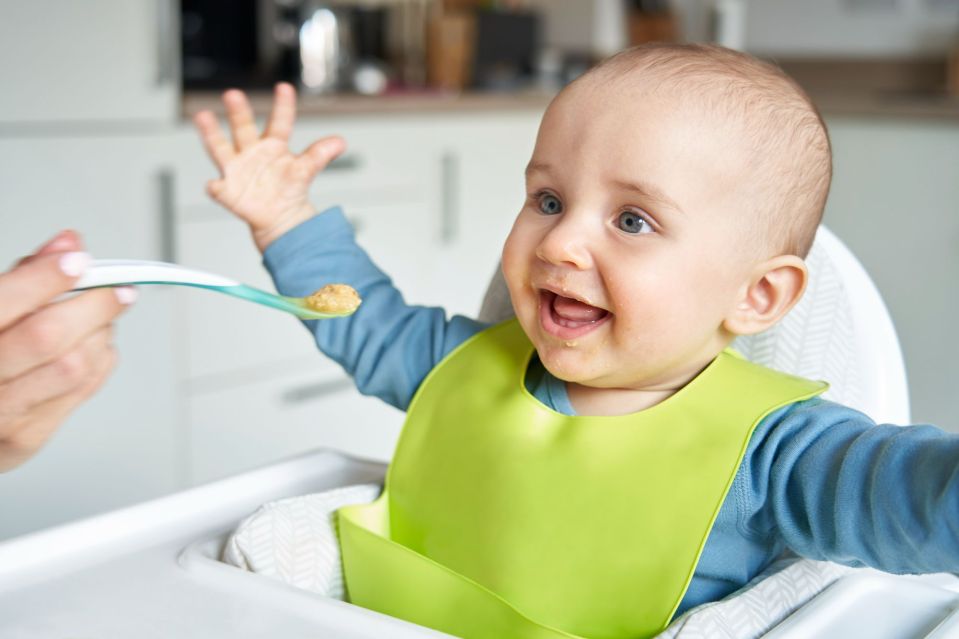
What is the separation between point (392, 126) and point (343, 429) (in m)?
0.66

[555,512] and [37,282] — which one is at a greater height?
[37,282]

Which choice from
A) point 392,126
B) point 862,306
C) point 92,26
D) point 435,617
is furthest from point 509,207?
point 435,617

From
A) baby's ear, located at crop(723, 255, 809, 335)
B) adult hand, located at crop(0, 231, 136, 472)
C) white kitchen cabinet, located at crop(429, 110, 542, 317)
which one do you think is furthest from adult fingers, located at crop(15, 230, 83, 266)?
white kitchen cabinet, located at crop(429, 110, 542, 317)

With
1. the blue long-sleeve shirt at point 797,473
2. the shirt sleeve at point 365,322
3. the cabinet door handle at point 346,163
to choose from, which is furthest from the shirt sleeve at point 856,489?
the cabinet door handle at point 346,163

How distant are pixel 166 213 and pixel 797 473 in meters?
1.60

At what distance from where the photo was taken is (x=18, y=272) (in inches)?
29.3

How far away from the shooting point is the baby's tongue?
0.87 meters

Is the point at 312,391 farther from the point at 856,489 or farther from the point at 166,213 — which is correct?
the point at 856,489

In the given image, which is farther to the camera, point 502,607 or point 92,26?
point 92,26

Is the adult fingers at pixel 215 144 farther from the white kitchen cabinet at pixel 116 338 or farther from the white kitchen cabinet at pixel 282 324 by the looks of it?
the white kitchen cabinet at pixel 282 324

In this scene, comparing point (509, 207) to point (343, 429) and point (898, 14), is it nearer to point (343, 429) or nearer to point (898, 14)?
point (343, 429)

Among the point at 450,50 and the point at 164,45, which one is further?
the point at 450,50

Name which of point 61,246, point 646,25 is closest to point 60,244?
point 61,246

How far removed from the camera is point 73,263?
2.38 ft
